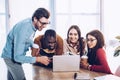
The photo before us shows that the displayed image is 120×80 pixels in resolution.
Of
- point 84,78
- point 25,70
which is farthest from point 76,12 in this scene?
point 84,78

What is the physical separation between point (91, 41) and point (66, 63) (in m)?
0.44

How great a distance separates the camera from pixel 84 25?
15.4 feet

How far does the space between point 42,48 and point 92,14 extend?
5.50ft

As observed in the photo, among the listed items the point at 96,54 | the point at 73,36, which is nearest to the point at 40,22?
the point at 73,36

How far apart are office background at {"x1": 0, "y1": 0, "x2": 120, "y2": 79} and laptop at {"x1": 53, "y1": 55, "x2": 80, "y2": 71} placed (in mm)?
1519

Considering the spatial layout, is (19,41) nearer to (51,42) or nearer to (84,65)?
(51,42)

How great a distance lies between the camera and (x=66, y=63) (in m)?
3.11

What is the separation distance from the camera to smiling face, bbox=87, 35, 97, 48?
321cm

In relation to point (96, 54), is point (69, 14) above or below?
above

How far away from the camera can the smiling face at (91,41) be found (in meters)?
3.21

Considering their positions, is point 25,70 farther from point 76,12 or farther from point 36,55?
point 76,12

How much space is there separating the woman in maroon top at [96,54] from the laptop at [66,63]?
186mm

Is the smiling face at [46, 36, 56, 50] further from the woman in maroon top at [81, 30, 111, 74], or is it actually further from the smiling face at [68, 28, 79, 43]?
the woman in maroon top at [81, 30, 111, 74]

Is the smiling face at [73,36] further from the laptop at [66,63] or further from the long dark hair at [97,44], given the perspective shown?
the laptop at [66,63]
